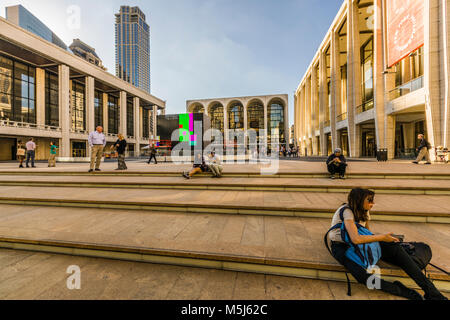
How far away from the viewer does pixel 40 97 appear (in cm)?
2842

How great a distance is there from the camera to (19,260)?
2562 millimetres

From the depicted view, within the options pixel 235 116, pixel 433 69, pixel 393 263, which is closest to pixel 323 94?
pixel 433 69

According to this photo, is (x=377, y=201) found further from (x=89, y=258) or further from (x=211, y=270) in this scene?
(x=89, y=258)

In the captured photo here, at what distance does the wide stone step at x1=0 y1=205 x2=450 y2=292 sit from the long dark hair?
0.55 m

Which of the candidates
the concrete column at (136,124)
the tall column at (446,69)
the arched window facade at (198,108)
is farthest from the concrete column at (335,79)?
the arched window facade at (198,108)

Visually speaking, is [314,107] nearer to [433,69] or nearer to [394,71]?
[394,71]

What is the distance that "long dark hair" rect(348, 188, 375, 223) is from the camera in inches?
83.3

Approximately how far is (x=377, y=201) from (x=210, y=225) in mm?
3651

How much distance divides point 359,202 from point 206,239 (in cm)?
203

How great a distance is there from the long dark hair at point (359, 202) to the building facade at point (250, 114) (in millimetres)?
59785

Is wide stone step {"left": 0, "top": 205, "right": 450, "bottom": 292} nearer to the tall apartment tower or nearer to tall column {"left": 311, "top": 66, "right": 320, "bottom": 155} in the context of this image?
tall column {"left": 311, "top": 66, "right": 320, "bottom": 155}

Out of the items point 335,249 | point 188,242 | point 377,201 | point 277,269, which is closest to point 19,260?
point 188,242

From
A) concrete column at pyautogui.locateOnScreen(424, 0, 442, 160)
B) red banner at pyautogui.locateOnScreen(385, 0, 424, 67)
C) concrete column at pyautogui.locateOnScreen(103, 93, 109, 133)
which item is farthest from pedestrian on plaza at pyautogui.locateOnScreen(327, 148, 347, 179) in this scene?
concrete column at pyautogui.locateOnScreen(103, 93, 109, 133)

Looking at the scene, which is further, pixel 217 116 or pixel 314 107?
pixel 217 116
